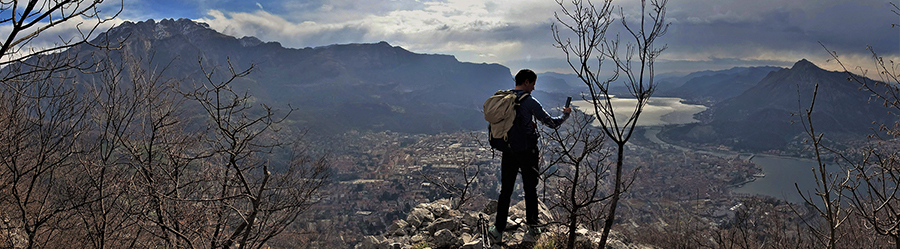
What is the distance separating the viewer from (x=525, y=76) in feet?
13.6

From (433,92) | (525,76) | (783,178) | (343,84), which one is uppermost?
(343,84)

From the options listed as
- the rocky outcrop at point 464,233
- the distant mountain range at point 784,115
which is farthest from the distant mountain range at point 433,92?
the rocky outcrop at point 464,233

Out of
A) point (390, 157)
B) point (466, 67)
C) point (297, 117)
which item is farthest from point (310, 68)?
point (390, 157)

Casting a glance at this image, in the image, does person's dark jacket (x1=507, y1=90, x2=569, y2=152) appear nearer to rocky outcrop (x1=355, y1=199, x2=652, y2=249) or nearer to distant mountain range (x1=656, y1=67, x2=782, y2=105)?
rocky outcrop (x1=355, y1=199, x2=652, y2=249)

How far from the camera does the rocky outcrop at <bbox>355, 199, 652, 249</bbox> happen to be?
5039 mm

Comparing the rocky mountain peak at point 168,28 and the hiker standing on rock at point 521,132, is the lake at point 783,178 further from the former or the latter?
the rocky mountain peak at point 168,28

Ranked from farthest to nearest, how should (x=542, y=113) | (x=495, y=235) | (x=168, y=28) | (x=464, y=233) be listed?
(x=168, y=28) < (x=464, y=233) < (x=495, y=235) < (x=542, y=113)

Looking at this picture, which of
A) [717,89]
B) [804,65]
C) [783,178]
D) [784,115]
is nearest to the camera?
[783,178]

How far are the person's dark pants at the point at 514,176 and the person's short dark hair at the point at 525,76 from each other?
2.53ft

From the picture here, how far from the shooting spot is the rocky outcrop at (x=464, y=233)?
504 cm

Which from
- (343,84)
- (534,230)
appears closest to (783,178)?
(534,230)

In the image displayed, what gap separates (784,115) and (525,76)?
337ft

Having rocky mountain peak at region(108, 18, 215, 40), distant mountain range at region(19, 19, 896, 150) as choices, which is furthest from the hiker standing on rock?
rocky mountain peak at region(108, 18, 215, 40)

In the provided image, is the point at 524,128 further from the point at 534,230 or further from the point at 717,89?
the point at 717,89
